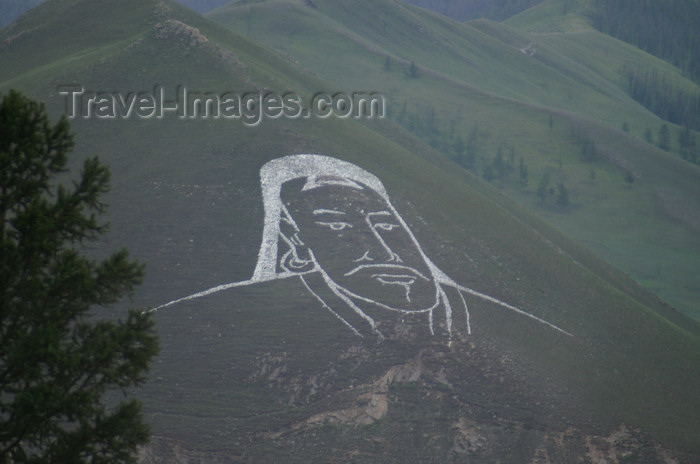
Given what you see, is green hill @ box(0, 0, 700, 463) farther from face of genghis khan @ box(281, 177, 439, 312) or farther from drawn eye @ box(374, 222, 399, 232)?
face of genghis khan @ box(281, 177, 439, 312)

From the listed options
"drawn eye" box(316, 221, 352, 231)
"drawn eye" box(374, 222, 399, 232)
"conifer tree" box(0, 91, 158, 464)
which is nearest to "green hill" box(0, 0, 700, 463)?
"drawn eye" box(374, 222, 399, 232)

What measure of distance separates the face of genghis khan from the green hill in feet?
0.89

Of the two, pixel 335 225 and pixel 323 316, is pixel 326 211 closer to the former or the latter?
pixel 335 225

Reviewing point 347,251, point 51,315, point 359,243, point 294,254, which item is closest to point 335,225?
point 359,243

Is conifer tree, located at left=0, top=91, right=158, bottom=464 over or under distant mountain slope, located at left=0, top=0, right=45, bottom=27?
under

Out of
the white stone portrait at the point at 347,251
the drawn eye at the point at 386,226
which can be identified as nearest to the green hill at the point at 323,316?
the drawn eye at the point at 386,226

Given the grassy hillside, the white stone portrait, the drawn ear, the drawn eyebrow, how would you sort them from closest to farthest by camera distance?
the white stone portrait → the drawn ear → the drawn eyebrow → the grassy hillside

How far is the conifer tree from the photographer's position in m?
10.3

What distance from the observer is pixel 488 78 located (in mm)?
131000

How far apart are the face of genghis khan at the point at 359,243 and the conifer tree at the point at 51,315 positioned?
14517 mm

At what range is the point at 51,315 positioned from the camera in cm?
1082

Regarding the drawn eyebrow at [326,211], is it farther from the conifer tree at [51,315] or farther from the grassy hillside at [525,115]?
the grassy hillside at [525,115]

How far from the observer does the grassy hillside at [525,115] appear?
74.9m

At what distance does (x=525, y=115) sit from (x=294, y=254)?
8474 cm
